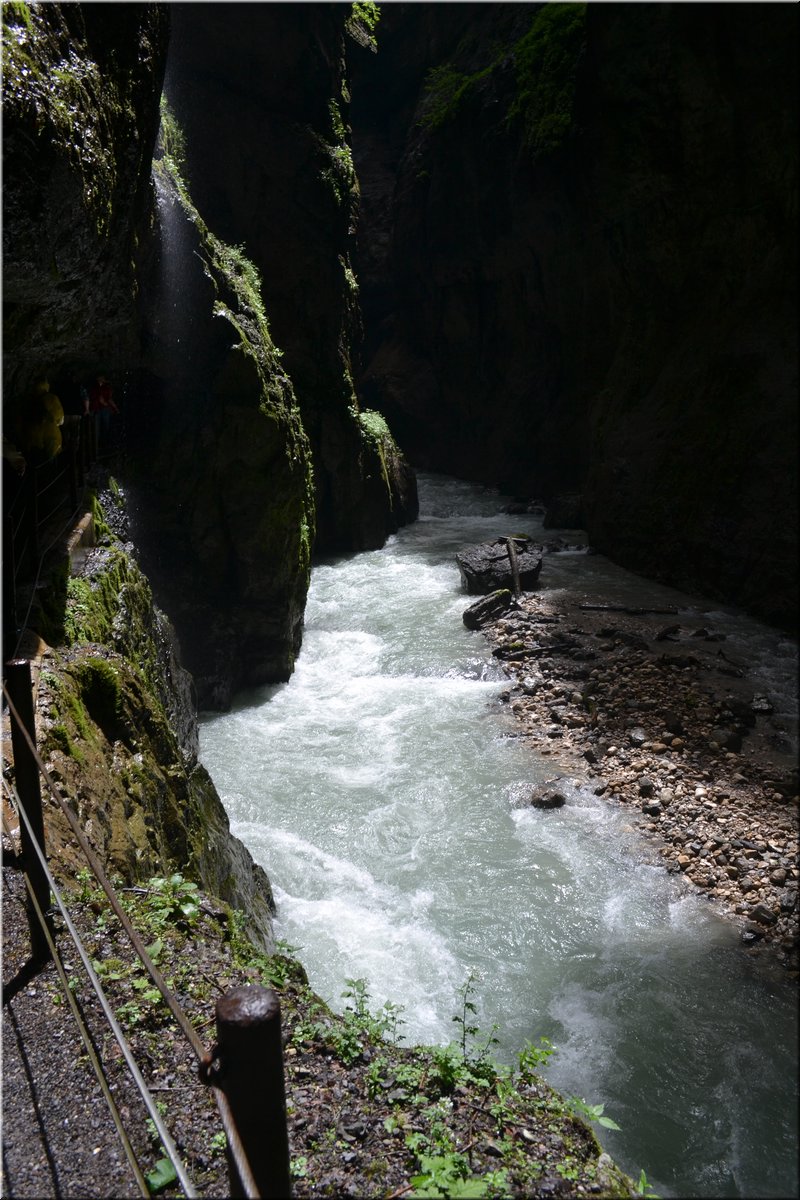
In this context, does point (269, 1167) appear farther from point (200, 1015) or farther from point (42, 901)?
point (42, 901)

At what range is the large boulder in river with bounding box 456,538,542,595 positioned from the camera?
16.0m

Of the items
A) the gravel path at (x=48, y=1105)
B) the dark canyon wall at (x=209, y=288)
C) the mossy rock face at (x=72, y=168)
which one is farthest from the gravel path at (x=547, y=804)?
the dark canyon wall at (x=209, y=288)

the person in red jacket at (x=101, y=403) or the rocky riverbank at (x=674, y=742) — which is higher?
the person in red jacket at (x=101, y=403)

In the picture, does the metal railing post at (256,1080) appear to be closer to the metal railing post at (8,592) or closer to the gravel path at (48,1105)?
the gravel path at (48,1105)

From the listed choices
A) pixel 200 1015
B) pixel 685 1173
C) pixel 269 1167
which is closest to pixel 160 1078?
pixel 200 1015

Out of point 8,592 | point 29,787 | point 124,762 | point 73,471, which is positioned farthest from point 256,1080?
point 73,471

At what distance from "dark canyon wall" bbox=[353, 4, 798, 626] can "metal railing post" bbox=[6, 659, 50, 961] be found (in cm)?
302

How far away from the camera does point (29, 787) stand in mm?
3506

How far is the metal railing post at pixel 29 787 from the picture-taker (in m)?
3.35

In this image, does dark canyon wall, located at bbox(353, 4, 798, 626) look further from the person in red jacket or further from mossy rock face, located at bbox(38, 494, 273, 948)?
the person in red jacket

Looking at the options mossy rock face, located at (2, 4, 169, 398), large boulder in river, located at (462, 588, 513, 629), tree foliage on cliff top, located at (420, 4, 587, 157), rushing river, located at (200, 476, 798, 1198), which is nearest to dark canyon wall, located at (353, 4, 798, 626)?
tree foliage on cliff top, located at (420, 4, 587, 157)

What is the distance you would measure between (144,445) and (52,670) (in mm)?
6846

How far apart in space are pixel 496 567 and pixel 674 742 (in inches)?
305

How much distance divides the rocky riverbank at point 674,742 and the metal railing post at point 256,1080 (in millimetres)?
1846
